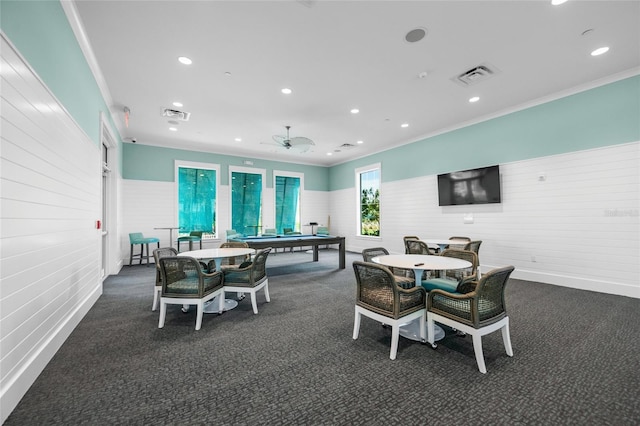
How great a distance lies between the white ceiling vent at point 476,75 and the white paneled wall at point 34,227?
5028 mm

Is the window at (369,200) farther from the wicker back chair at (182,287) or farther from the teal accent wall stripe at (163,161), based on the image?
the wicker back chair at (182,287)

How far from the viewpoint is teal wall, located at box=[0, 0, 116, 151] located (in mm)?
1903

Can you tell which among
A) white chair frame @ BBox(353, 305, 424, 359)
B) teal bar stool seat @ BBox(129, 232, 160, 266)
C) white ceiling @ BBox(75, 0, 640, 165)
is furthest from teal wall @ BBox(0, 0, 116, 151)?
white chair frame @ BBox(353, 305, 424, 359)

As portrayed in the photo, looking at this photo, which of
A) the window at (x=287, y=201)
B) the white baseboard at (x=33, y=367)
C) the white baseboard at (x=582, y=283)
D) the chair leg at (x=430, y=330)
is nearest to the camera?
the white baseboard at (x=33, y=367)

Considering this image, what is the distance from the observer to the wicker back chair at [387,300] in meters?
2.38

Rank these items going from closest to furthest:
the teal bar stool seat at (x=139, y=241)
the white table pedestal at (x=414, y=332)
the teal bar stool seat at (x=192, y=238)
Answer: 1. the white table pedestal at (x=414, y=332)
2. the teal bar stool seat at (x=139, y=241)
3. the teal bar stool seat at (x=192, y=238)

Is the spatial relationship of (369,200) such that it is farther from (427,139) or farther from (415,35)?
(415,35)

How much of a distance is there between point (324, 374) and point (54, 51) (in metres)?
3.88

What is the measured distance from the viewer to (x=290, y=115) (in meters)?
5.61

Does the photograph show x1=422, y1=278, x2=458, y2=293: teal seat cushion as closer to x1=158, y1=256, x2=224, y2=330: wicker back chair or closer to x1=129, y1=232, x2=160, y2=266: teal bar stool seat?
x1=158, y1=256, x2=224, y2=330: wicker back chair

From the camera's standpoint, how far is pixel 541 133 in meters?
4.97

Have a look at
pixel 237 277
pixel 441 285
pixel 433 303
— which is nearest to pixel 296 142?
pixel 237 277

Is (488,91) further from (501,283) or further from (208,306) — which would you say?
(208,306)

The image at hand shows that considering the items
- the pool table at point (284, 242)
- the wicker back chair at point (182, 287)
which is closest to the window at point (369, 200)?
the pool table at point (284, 242)
